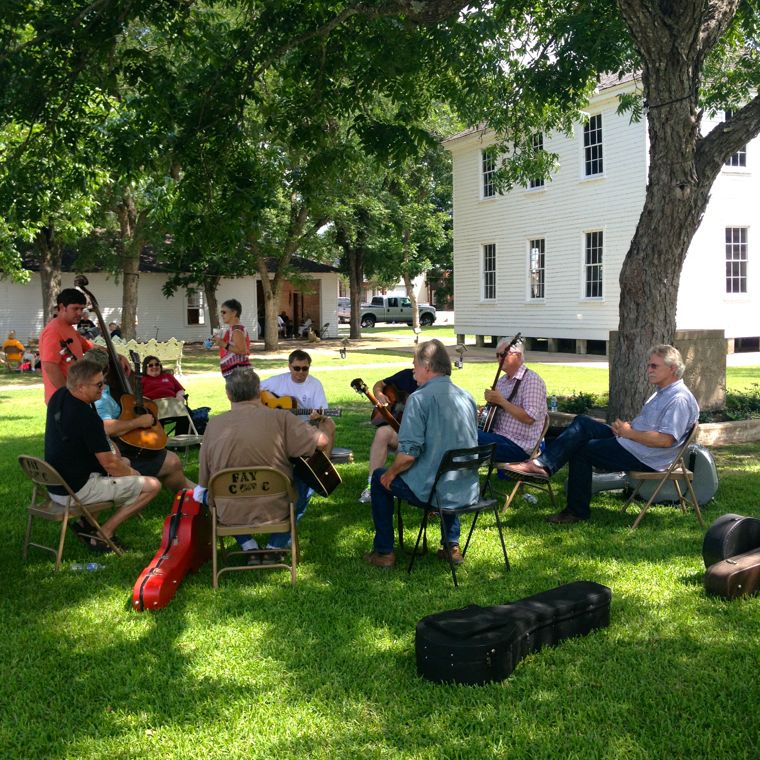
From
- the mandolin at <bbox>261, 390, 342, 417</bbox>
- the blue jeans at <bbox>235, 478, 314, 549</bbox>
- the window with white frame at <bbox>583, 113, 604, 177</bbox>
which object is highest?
the window with white frame at <bbox>583, 113, 604, 177</bbox>

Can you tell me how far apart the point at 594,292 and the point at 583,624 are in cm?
1957

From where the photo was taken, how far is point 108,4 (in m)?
8.24

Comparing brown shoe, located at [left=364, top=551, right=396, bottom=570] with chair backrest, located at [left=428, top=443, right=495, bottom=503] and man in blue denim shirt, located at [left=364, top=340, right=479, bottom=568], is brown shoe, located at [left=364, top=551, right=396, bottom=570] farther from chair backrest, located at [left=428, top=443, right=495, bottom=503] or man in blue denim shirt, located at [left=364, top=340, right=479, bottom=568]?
chair backrest, located at [left=428, top=443, right=495, bottom=503]

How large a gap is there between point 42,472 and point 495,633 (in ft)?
10.7

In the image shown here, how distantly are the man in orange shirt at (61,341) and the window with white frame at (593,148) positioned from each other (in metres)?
18.2

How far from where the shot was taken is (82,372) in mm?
5633

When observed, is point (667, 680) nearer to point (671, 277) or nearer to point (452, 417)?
point (452, 417)

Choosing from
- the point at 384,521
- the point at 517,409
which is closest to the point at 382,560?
the point at 384,521

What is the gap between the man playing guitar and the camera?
20.7ft

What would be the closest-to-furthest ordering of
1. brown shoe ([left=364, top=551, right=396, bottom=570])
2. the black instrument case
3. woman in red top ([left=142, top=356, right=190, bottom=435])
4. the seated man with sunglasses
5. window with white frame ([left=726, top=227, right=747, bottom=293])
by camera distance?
the black instrument case < brown shoe ([left=364, top=551, right=396, bottom=570]) < the seated man with sunglasses < woman in red top ([left=142, top=356, right=190, bottom=435]) < window with white frame ([left=726, top=227, right=747, bottom=293])

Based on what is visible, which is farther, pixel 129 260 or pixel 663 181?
pixel 129 260

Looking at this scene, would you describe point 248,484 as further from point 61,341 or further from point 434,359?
point 61,341

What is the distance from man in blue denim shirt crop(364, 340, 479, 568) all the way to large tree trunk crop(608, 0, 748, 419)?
170 inches

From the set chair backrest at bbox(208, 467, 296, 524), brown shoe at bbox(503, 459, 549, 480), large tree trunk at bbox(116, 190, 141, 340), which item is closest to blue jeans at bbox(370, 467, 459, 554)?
chair backrest at bbox(208, 467, 296, 524)
